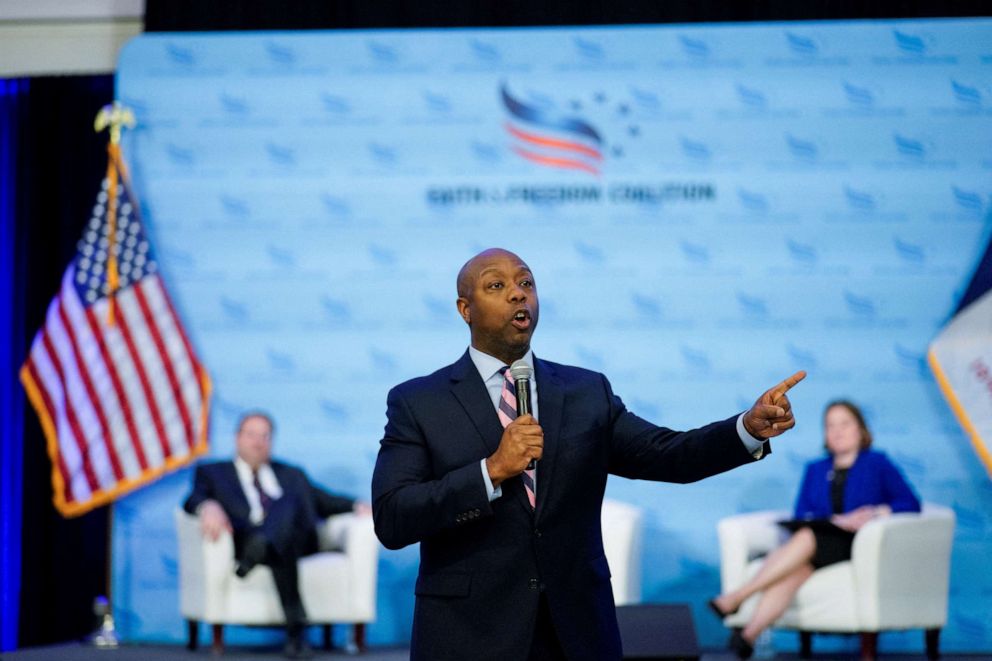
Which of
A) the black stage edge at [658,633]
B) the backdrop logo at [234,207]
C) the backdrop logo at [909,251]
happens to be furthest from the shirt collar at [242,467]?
the backdrop logo at [909,251]

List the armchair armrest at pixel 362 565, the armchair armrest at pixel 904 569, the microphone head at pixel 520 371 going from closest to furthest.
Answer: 1. the microphone head at pixel 520 371
2. the armchair armrest at pixel 904 569
3. the armchair armrest at pixel 362 565

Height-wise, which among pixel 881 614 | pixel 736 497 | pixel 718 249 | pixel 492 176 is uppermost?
pixel 492 176

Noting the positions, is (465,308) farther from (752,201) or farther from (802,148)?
(802,148)

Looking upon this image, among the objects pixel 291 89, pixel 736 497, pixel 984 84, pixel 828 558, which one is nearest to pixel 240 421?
pixel 291 89

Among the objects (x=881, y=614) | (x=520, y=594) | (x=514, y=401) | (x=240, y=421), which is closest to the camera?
(x=520, y=594)

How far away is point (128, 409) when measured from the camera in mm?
6973

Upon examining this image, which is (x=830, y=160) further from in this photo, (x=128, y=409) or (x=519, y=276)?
(x=519, y=276)

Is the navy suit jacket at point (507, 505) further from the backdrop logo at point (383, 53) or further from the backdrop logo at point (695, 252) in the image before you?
the backdrop logo at point (383, 53)

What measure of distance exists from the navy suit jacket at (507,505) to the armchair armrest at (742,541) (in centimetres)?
376

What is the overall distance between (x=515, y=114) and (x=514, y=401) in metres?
4.70

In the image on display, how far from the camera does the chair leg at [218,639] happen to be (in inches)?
248

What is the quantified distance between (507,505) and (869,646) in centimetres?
417

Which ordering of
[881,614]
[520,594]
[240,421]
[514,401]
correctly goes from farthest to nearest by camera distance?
1. [240,421]
2. [881,614]
3. [514,401]
4. [520,594]

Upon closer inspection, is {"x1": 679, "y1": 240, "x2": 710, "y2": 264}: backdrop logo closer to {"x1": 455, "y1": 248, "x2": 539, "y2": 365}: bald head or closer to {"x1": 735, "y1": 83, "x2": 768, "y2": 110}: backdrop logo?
{"x1": 735, "y1": 83, "x2": 768, "y2": 110}: backdrop logo
